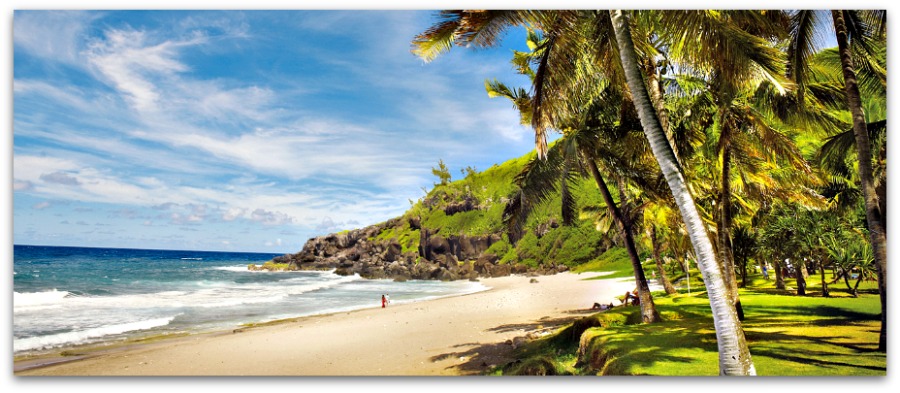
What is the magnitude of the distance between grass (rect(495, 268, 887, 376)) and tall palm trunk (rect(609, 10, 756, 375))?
1.17 meters

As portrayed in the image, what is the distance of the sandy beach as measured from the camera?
7.02 meters

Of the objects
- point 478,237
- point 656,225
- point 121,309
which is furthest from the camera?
point 478,237

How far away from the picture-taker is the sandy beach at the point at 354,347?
7.02 metres

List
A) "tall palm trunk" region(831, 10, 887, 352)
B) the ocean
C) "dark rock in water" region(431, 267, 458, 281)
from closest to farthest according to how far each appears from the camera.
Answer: "tall palm trunk" region(831, 10, 887, 352) < the ocean < "dark rock in water" region(431, 267, 458, 281)

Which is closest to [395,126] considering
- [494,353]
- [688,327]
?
[494,353]

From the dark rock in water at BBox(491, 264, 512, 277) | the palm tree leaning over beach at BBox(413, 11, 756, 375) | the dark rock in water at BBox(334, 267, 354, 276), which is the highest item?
the palm tree leaning over beach at BBox(413, 11, 756, 375)

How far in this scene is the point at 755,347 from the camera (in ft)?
16.7

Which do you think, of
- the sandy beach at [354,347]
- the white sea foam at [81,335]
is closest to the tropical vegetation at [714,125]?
the sandy beach at [354,347]

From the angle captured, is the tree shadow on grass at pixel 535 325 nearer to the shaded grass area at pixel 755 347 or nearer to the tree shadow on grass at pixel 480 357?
the tree shadow on grass at pixel 480 357

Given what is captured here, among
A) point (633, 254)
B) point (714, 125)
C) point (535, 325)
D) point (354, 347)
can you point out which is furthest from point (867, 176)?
point (354, 347)

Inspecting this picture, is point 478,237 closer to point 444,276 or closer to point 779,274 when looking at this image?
point 779,274

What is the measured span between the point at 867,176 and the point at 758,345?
200 centimetres

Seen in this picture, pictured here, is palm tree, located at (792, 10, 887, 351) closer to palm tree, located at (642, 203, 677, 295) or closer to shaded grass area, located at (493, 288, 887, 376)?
shaded grass area, located at (493, 288, 887, 376)

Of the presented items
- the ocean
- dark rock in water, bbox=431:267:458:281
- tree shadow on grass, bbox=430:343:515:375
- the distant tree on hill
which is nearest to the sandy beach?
tree shadow on grass, bbox=430:343:515:375
